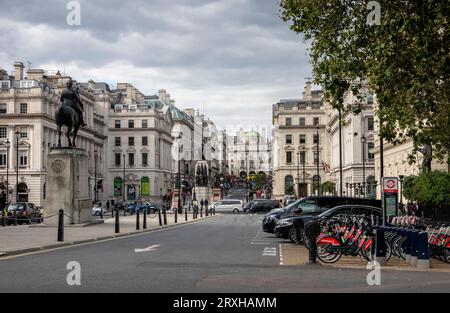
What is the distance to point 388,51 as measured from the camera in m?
18.1

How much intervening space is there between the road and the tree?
607 centimetres

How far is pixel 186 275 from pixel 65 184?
22271mm

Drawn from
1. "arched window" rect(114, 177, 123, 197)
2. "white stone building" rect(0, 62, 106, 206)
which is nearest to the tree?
"white stone building" rect(0, 62, 106, 206)

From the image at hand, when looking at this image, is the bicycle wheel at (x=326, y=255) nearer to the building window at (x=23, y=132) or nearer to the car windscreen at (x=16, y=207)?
the car windscreen at (x=16, y=207)

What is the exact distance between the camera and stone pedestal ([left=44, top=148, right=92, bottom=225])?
35094mm

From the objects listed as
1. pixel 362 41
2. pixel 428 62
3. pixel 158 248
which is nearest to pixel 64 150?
pixel 158 248

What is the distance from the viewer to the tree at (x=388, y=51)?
18500mm

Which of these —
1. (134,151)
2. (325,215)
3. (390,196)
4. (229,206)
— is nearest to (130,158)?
(134,151)

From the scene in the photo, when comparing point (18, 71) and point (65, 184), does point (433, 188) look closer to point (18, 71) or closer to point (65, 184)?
point (65, 184)

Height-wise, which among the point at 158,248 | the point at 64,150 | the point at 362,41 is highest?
the point at 362,41

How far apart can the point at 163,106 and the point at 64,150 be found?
12568cm
